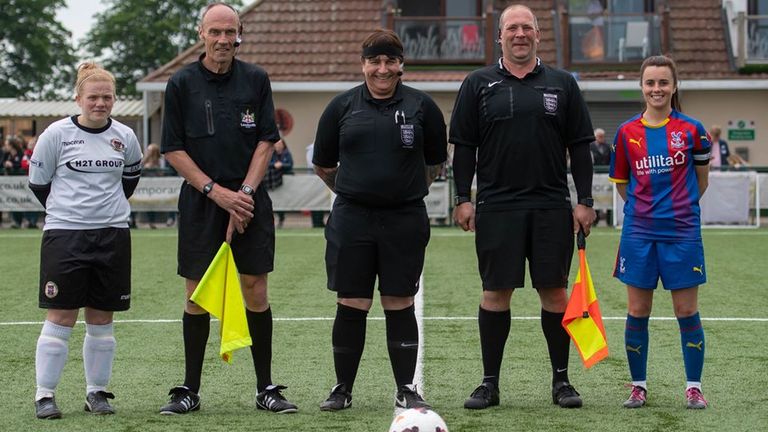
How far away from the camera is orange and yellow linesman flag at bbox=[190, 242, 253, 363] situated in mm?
6977

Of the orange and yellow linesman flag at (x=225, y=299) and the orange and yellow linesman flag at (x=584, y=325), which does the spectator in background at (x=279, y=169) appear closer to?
the orange and yellow linesman flag at (x=225, y=299)

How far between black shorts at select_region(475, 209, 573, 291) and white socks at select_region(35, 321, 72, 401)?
2.22 metres

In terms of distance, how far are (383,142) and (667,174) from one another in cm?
150

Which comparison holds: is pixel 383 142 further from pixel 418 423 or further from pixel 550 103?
pixel 418 423

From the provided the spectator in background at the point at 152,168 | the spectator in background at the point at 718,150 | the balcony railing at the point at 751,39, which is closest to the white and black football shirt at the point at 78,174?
the spectator in background at the point at 152,168

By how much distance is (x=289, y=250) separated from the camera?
18.3 meters

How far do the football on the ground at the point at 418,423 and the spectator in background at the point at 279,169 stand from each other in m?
17.2

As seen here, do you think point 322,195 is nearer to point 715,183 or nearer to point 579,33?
point 715,183

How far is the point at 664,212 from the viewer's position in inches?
279

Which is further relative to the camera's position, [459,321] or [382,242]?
[459,321]

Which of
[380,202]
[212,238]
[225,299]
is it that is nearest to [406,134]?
[380,202]

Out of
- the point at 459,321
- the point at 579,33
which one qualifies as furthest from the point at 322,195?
the point at 459,321

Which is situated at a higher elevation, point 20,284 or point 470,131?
point 470,131

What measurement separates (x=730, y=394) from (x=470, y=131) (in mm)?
2034
